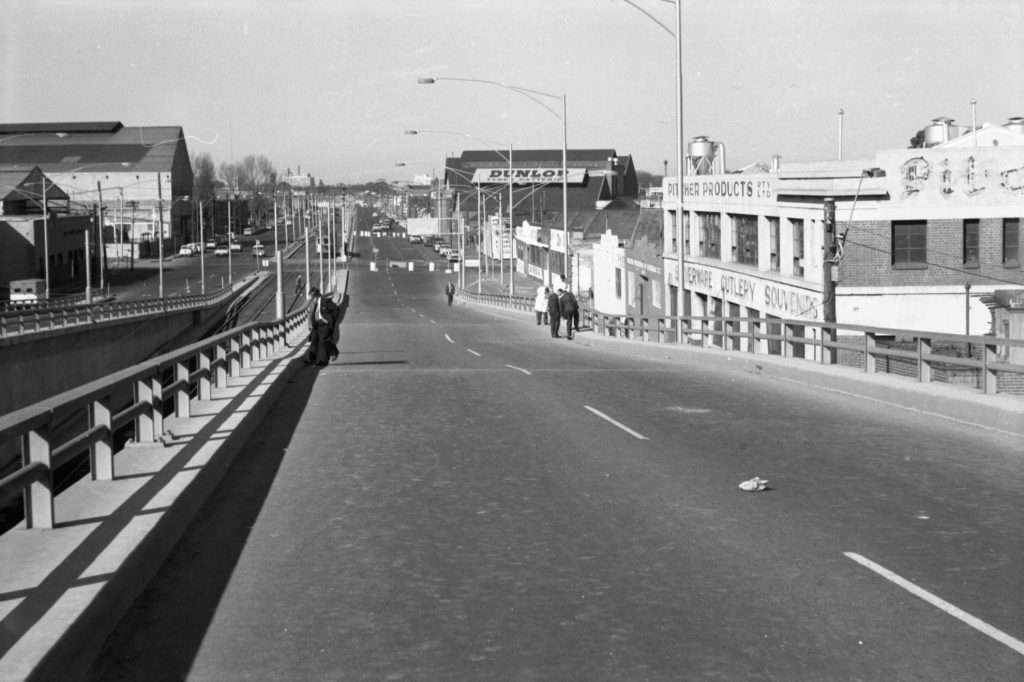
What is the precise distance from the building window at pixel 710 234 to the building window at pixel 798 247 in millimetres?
10809

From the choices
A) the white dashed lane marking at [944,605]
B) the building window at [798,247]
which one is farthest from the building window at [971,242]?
the white dashed lane marking at [944,605]

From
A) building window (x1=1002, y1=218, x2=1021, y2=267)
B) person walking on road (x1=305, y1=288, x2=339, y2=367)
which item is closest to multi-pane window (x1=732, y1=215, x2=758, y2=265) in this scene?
building window (x1=1002, y1=218, x2=1021, y2=267)

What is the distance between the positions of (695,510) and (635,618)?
3.37 meters

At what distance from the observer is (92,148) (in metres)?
163

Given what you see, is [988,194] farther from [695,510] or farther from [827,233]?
[695,510]

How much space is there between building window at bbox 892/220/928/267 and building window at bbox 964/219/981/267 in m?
1.25

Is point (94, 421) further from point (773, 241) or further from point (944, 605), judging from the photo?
point (773, 241)

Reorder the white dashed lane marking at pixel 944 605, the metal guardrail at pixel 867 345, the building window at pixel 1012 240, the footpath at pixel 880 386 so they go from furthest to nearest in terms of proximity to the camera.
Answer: the building window at pixel 1012 240 → the metal guardrail at pixel 867 345 → the footpath at pixel 880 386 → the white dashed lane marking at pixel 944 605

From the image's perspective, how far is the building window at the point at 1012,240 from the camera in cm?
4047

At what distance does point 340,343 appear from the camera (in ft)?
131

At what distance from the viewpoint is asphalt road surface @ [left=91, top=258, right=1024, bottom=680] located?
261 inches

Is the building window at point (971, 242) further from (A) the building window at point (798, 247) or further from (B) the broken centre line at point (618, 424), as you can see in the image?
(B) the broken centre line at point (618, 424)

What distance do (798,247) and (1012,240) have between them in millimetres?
7205

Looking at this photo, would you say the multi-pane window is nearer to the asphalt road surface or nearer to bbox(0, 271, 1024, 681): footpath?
bbox(0, 271, 1024, 681): footpath
